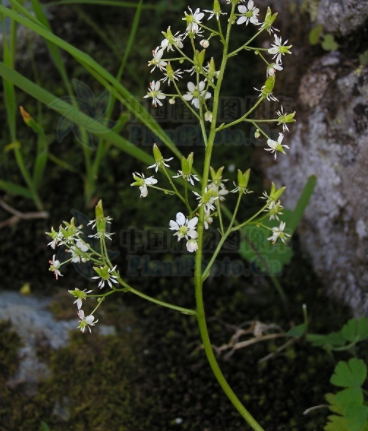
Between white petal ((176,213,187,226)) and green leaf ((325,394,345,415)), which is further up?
white petal ((176,213,187,226))

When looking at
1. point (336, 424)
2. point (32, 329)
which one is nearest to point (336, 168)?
point (336, 424)

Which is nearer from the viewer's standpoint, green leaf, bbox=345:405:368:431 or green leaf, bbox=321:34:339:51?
green leaf, bbox=345:405:368:431

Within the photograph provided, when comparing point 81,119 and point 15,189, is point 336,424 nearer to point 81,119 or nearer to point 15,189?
point 81,119

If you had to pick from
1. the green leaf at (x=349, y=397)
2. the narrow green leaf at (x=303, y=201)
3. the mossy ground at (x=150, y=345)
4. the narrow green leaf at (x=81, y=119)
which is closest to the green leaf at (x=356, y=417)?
the green leaf at (x=349, y=397)

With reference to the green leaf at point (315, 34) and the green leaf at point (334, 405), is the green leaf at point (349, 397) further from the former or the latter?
the green leaf at point (315, 34)

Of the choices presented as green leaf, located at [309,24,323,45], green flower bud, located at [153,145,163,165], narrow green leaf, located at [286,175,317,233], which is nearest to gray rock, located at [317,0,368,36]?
green leaf, located at [309,24,323,45]

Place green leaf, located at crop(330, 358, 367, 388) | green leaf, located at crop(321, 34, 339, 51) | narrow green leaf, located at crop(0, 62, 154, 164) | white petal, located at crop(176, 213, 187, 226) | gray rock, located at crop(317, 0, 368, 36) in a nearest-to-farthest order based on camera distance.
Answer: white petal, located at crop(176, 213, 187, 226)
green leaf, located at crop(330, 358, 367, 388)
narrow green leaf, located at crop(0, 62, 154, 164)
gray rock, located at crop(317, 0, 368, 36)
green leaf, located at crop(321, 34, 339, 51)

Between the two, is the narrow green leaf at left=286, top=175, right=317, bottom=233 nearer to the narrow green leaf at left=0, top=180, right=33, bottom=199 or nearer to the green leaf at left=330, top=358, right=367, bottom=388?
the green leaf at left=330, top=358, right=367, bottom=388
